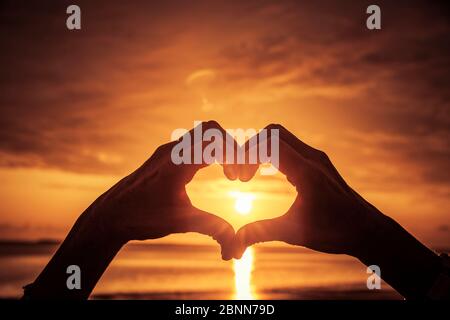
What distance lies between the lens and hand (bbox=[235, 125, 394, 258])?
5.15 metres

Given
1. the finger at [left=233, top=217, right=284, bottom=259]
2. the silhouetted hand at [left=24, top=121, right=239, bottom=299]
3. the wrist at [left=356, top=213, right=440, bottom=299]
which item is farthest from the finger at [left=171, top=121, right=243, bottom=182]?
the wrist at [left=356, top=213, right=440, bottom=299]

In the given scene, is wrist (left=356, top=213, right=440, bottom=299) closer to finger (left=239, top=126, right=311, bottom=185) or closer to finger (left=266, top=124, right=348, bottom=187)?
finger (left=266, top=124, right=348, bottom=187)

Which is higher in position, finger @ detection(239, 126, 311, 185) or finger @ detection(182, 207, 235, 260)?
finger @ detection(239, 126, 311, 185)

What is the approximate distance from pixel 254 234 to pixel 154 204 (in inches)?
43.4

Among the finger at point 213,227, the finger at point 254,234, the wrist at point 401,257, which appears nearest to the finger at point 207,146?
the finger at point 213,227

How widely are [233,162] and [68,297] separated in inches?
80.6

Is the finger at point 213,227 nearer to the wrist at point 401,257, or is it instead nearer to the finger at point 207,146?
the finger at point 207,146

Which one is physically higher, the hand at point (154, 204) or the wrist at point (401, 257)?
the hand at point (154, 204)

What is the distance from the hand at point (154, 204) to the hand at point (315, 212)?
512 millimetres

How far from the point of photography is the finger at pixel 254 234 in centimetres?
559

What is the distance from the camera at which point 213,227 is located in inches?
218

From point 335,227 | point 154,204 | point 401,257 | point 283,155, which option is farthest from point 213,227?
point 401,257

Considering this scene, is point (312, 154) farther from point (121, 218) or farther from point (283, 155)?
point (121, 218)

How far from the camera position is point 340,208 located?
5.30 metres
